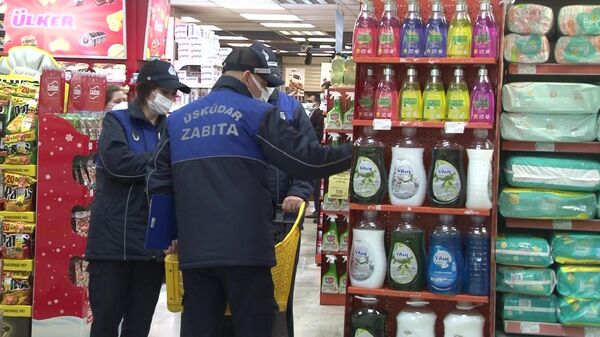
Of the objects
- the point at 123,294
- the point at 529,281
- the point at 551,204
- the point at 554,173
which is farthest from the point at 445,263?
the point at 123,294

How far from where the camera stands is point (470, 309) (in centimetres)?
380

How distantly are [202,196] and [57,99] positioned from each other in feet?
7.24

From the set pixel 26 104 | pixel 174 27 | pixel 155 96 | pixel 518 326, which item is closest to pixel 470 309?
pixel 518 326

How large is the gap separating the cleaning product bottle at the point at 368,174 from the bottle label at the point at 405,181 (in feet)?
0.26

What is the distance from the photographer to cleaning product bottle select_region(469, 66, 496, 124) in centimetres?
362

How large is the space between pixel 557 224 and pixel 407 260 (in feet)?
2.82

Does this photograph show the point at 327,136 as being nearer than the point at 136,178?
No

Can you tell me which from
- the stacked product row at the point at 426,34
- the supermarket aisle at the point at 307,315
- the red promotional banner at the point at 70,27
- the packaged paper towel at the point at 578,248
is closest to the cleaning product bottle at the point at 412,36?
the stacked product row at the point at 426,34

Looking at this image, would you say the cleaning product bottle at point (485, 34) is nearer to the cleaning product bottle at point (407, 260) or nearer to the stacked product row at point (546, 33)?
the stacked product row at point (546, 33)

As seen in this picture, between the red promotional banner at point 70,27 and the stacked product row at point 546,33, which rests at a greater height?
the red promotional banner at point 70,27

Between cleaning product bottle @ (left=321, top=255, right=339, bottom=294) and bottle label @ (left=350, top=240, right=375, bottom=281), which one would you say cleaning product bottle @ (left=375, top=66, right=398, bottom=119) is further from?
cleaning product bottle @ (left=321, top=255, right=339, bottom=294)

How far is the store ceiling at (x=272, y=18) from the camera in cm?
1189

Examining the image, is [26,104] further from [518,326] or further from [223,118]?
[518,326]

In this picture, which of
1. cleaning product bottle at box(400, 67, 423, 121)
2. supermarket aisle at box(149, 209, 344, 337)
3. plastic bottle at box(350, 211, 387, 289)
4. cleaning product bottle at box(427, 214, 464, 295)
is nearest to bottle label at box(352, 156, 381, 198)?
plastic bottle at box(350, 211, 387, 289)
